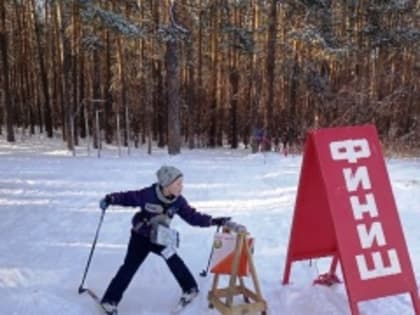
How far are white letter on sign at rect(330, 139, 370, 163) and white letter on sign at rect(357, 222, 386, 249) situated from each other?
59 cm

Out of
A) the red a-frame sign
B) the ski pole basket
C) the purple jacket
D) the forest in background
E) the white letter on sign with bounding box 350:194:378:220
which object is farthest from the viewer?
the forest in background

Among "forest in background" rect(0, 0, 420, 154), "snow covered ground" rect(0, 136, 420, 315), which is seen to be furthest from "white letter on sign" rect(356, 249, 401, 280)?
"forest in background" rect(0, 0, 420, 154)

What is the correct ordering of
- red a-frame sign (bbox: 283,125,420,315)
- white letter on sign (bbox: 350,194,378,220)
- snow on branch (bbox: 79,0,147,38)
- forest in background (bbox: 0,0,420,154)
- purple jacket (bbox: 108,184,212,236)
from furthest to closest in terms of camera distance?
forest in background (bbox: 0,0,420,154) → snow on branch (bbox: 79,0,147,38) → purple jacket (bbox: 108,184,212,236) → white letter on sign (bbox: 350,194,378,220) → red a-frame sign (bbox: 283,125,420,315)

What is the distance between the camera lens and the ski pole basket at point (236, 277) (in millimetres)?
4668

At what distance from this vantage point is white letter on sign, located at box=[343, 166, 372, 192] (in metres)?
4.62

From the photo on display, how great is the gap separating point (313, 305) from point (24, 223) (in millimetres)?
5555

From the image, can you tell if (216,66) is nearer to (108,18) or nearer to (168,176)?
(108,18)

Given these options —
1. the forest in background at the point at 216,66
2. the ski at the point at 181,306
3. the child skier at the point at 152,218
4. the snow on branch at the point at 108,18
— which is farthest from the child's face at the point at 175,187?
the snow on branch at the point at 108,18

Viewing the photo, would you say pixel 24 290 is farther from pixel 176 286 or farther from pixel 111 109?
pixel 111 109

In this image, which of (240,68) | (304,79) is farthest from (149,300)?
(240,68)

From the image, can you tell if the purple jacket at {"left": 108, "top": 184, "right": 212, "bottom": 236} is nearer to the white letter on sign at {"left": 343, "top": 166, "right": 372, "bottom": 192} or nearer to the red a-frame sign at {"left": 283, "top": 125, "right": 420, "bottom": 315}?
the red a-frame sign at {"left": 283, "top": 125, "right": 420, "bottom": 315}

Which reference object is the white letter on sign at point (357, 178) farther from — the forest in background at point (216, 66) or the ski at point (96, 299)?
the forest in background at point (216, 66)

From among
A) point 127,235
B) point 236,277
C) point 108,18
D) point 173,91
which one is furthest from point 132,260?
point 108,18

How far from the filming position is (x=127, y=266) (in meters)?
5.04
